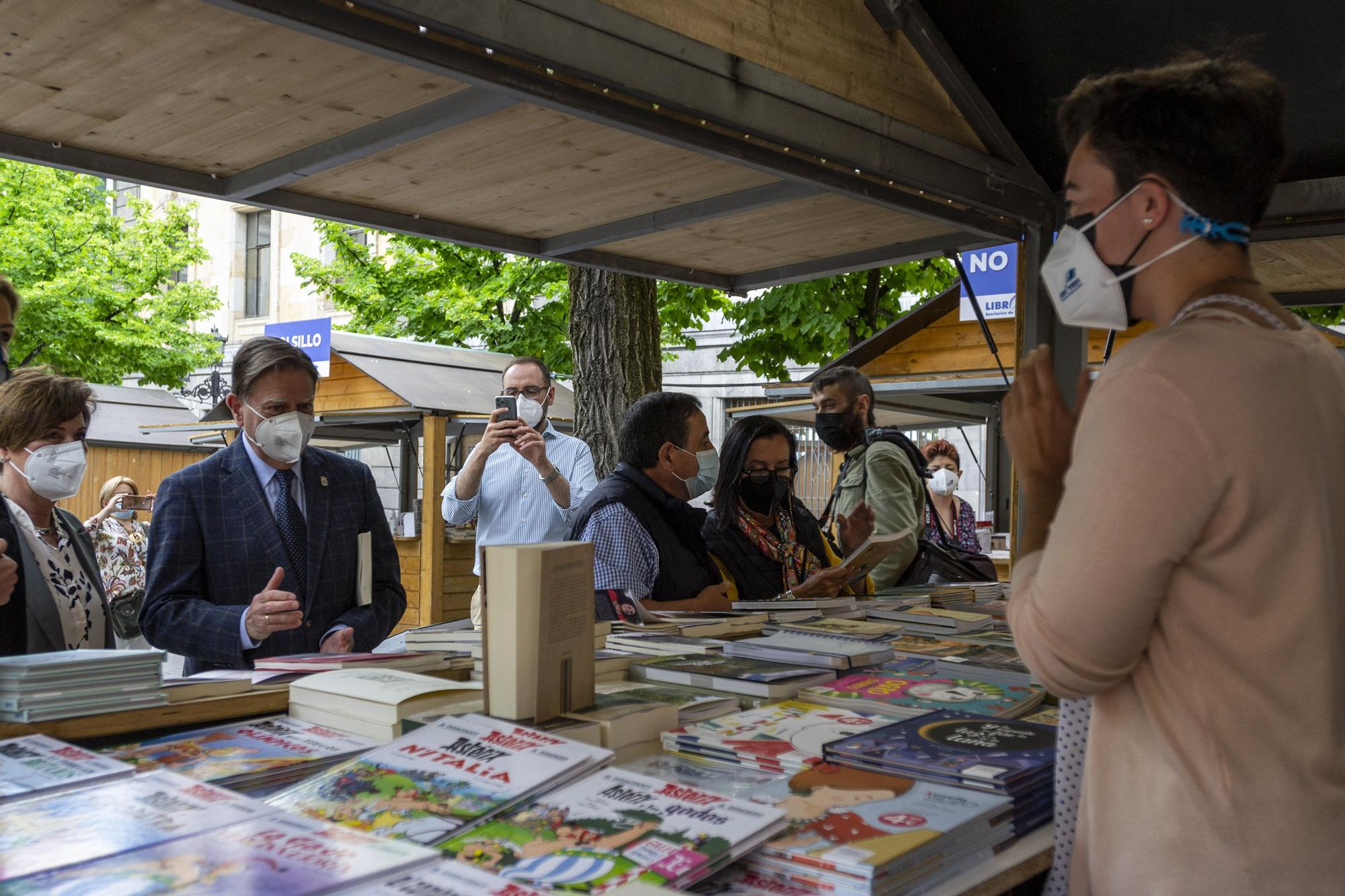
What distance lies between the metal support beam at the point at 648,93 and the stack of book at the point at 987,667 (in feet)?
4.69

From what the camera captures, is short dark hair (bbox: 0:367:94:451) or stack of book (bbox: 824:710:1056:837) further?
short dark hair (bbox: 0:367:94:451)

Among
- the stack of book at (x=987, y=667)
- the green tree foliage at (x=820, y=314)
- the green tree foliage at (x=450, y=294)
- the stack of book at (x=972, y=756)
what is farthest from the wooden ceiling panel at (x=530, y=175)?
the green tree foliage at (x=450, y=294)

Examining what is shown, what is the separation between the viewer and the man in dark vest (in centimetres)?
398

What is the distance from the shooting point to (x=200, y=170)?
3381 mm

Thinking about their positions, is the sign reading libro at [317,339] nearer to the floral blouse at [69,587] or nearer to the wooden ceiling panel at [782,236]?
the wooden ceiling panel at [782,236]

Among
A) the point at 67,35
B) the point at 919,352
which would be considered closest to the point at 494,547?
the point at 67,35

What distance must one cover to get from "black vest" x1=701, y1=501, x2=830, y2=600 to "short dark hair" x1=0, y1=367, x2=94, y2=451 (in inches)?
89.2

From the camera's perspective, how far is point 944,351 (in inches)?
379

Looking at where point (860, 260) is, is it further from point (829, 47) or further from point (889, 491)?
point (829, 47)

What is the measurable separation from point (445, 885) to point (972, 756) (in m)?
0.93

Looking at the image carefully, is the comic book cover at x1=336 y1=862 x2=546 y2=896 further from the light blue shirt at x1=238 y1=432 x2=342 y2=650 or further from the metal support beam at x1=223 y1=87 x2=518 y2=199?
the light blue shirt at x1=238 y1=432 x2=342 y2=650

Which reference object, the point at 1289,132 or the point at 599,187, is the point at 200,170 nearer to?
the point at 599,187

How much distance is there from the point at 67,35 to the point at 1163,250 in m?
2.31

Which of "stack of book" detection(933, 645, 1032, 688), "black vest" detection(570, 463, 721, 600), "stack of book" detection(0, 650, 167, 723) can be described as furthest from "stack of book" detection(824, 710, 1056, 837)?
"black vest" detection(570, 463, 721, 600)
